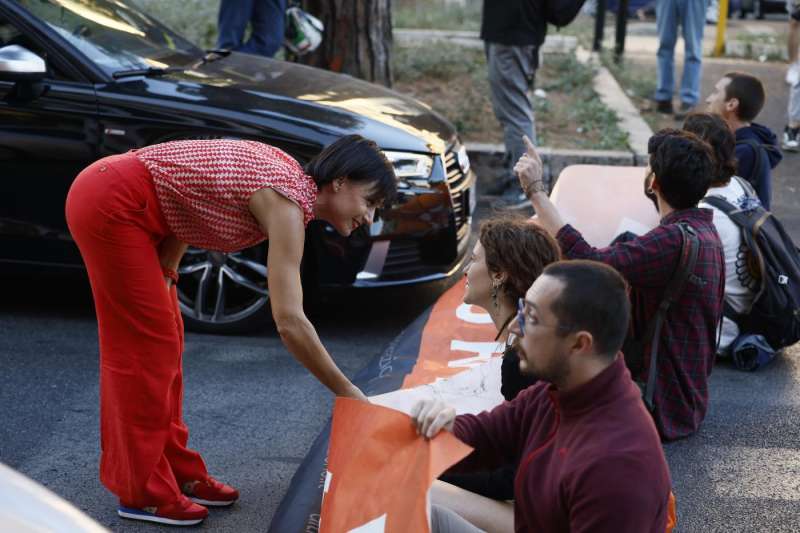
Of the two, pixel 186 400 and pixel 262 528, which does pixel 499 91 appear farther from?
pixel 262 528

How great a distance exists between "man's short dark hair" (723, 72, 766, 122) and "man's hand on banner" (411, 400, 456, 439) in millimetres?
3488

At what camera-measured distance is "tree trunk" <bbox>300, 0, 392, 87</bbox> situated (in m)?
8.51

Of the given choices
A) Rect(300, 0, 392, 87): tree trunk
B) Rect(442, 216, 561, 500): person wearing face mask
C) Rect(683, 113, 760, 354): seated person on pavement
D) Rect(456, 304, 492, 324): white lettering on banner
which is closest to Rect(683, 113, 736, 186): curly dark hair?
Rect(683, 113, 760, 354): seated person on pavement

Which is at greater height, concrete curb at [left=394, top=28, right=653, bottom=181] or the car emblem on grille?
the car emblem on grille

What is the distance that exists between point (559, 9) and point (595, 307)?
5.54 meters

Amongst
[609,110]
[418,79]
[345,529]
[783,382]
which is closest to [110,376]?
[345,529]

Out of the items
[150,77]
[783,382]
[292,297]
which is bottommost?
[783,382]

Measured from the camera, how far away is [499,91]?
25.1 feet

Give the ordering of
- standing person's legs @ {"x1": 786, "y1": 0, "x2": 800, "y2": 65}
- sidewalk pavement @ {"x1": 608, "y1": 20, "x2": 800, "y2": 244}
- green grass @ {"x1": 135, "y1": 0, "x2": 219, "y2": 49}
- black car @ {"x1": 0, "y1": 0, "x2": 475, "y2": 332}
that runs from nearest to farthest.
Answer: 1. black car @ {"x1": 0, "y1": 0, "x2": 475, "y2": 332}
2. sidewalk pavement @ {"x1": 608, "y1": 20, "x2": 800, "y2": 244}
3. standing person's legs @ {"x1": 786, "y1": 0, "x2": 800, "y2": 65}
4. green grass @ {"x1": 135, "y1": 0, "x2": 219, "y2": 49}

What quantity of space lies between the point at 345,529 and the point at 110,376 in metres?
1.17

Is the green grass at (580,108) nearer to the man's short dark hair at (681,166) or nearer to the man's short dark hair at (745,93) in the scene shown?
the man's short dark hair at (745,93)

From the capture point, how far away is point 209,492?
12.5 ft

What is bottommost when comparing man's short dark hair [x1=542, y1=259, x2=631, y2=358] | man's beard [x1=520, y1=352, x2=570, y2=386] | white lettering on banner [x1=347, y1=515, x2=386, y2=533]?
white lettering on banner [x1=347, y1=515, x2=386, y2=533]

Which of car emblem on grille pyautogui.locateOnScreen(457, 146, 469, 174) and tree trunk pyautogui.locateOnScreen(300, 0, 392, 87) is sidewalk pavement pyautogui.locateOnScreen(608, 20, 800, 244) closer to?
car emblem on grille pyautogui.locateOnScreen(457, 146, 469, 174)
